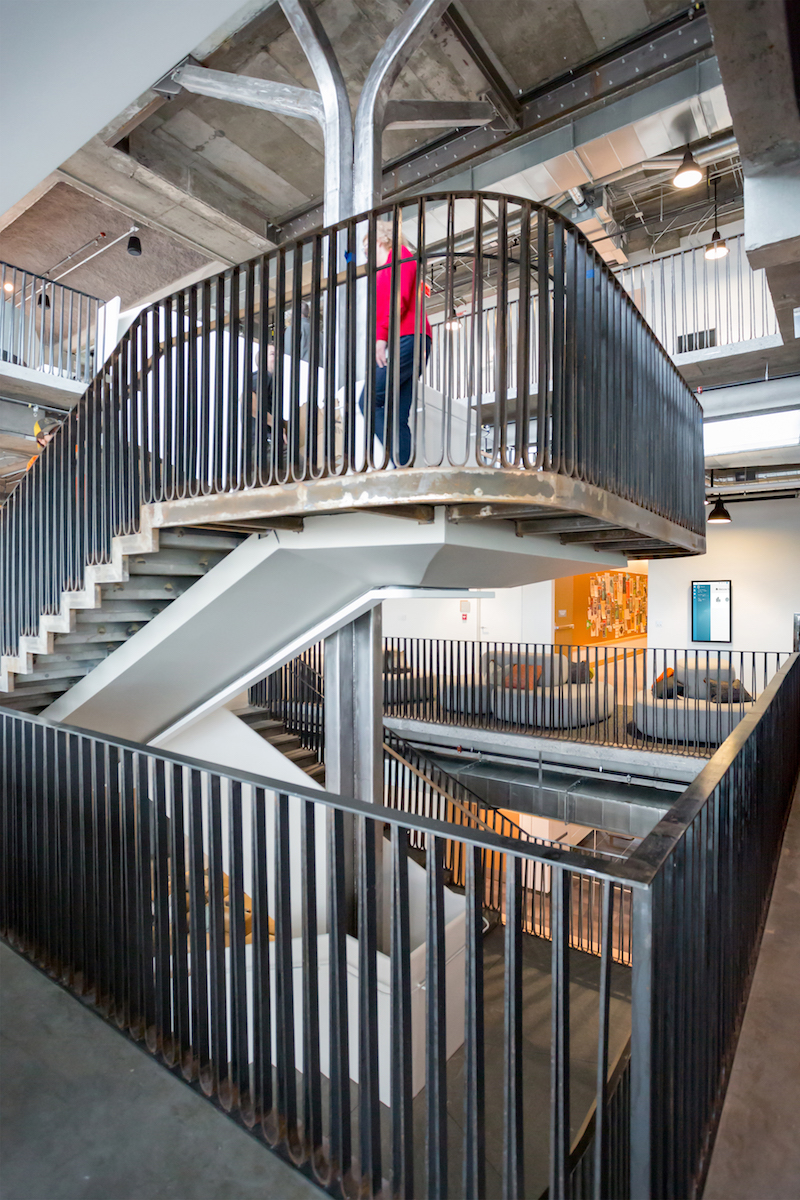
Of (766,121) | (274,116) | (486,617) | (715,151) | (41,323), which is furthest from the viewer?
(486,617)

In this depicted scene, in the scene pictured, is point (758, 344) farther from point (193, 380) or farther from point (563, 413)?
point (193, 380)

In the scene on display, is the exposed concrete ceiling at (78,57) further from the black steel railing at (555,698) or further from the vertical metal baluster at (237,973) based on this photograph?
the black steel railing at (555,698)

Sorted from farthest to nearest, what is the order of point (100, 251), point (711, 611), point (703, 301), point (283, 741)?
1. point (711, 611)
2. point (100, 251)
3. point (703, 301)
4. point (283, 741)

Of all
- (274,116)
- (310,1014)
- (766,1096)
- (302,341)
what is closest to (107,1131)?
(310,1014)

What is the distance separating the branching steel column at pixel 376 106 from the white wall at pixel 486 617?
33.9ft

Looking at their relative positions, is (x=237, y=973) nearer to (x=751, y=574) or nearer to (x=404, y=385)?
(x=404, y=385)

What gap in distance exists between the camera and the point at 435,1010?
1.60 m

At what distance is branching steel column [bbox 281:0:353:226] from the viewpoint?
11.9ft

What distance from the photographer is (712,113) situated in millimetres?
4465

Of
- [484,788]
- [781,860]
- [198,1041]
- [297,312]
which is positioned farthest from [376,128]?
[484,788]

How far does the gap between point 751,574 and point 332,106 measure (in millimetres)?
10832

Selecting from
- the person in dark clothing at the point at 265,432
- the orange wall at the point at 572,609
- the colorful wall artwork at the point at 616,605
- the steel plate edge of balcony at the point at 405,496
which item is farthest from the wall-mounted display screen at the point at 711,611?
the person in dark clothing at the point at 265,432

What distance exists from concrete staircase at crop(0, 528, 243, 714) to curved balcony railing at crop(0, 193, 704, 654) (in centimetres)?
22

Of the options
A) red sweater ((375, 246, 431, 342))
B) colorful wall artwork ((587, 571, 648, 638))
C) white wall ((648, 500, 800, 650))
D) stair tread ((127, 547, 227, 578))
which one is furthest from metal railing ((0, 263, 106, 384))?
colorful wall artwork ((587, 571, 648, 638))
